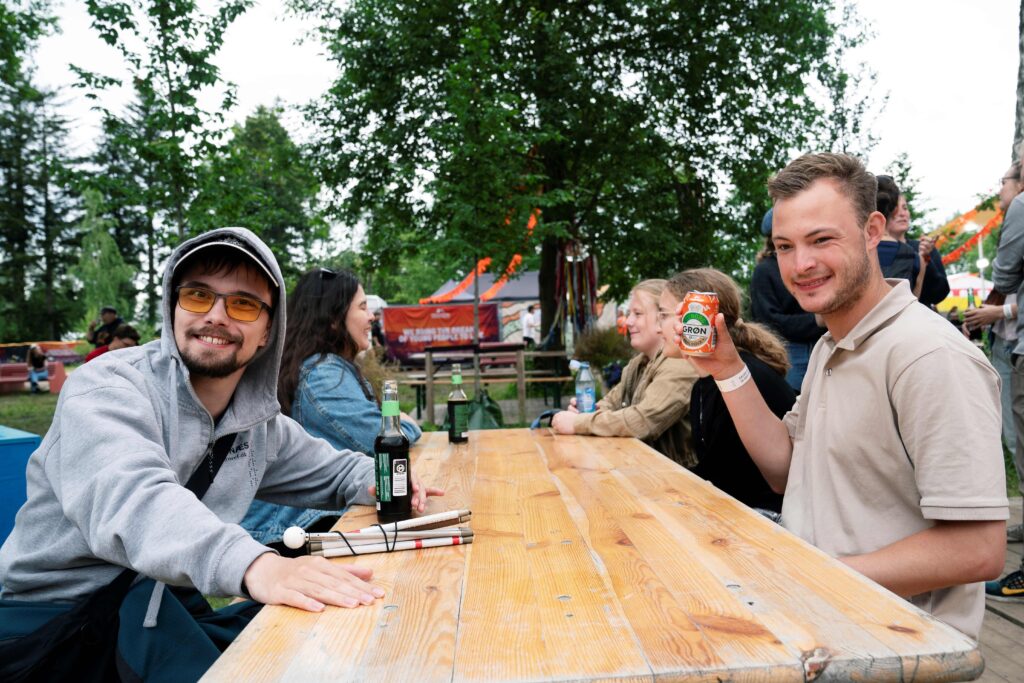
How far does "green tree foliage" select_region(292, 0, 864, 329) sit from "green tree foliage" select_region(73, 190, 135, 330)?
34795 millimetres

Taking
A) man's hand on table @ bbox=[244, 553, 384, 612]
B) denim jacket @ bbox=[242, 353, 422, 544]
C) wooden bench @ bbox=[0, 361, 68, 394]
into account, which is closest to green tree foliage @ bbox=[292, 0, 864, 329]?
denim jacket @ bbox=[242, 353, 422, 544]

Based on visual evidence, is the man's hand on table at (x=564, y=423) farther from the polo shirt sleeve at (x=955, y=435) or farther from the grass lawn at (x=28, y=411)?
the grass lawn at (x=28, y=411)

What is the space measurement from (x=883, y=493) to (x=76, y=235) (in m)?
50.3

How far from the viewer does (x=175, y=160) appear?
261 inches

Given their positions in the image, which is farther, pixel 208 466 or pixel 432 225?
pixel 432 225

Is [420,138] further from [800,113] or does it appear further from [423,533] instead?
[423,533]

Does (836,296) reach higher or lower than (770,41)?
lower

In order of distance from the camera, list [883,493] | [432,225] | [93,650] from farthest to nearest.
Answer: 1. [432,225]
2. [883,493]
3. [93,650]

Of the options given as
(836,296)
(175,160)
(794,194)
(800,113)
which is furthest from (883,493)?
(800,113)

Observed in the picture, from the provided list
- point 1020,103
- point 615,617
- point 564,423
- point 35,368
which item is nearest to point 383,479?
point 615,617

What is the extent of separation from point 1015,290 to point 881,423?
9.20ft

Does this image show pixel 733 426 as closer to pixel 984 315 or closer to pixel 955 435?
pixel 955 435

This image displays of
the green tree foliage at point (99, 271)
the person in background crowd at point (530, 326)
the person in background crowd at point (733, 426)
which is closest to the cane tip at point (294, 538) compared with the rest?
the person in background crowd at point (733, 426)

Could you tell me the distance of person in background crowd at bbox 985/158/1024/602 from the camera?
3.34 meters
